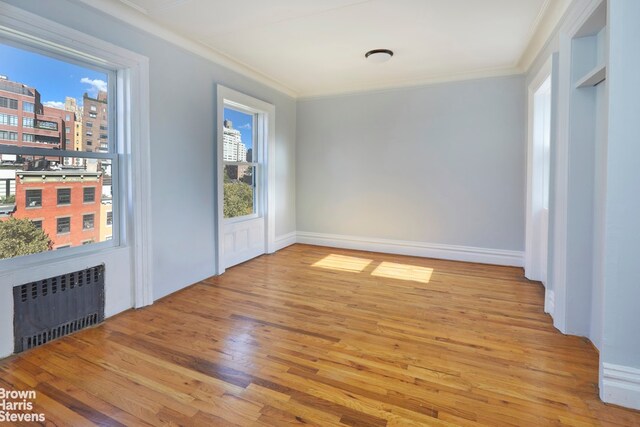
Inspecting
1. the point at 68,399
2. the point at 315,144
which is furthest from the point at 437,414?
the point at 315,144

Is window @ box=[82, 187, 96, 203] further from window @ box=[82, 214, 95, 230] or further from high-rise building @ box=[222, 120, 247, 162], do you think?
high-rise building @ box=[222, 120, 247, 162]

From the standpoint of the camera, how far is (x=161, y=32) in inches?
127

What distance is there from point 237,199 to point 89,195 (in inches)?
79.1

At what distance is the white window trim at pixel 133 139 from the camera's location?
104 inches

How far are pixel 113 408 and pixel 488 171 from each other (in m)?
4.83

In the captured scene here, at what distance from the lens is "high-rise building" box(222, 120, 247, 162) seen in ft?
14.3

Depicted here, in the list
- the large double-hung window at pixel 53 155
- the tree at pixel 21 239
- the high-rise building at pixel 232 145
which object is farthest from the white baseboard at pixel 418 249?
the tree at pixel 21 239

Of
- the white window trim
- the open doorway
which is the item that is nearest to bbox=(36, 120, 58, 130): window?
the white window trim

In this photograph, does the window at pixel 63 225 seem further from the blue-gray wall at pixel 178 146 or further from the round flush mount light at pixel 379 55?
the round flush mount light at pixel 379 55

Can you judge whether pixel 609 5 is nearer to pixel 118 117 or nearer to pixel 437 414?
pixel 437 414

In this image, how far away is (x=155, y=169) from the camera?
10.6ft

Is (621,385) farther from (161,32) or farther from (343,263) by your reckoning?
(161,32)

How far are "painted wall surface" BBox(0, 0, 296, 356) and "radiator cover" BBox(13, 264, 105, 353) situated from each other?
129 millimetres
